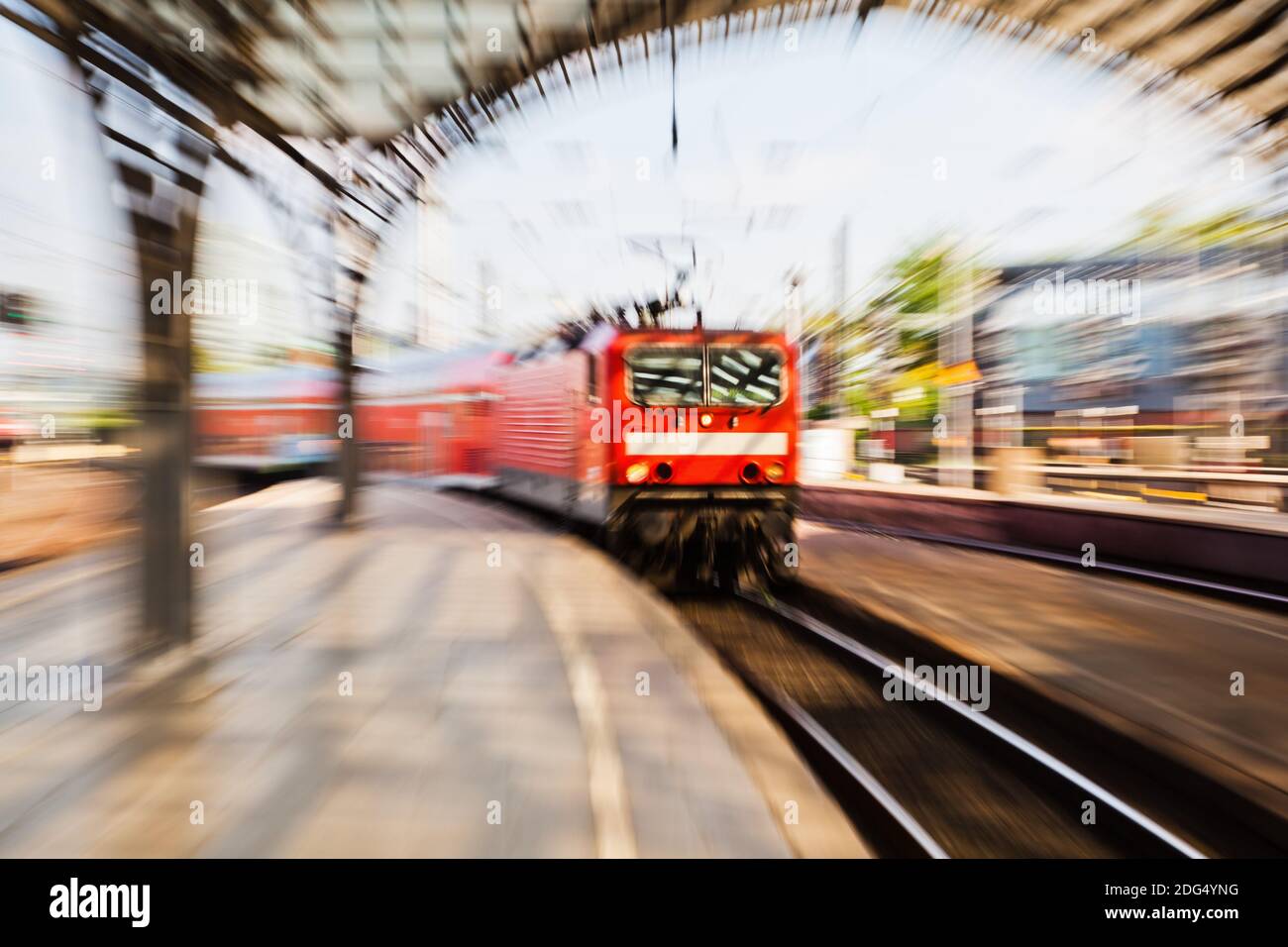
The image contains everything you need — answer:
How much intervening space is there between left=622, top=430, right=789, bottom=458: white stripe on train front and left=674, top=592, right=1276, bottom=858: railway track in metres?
2.34

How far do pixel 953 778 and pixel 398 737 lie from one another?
8.27 ft

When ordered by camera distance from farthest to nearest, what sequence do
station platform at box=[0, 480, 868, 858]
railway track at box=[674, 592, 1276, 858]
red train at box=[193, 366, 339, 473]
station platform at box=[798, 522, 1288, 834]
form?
red train at box=[193, 366, 339, 473]
station platform at box=[798, 522, 1288, 834]
railway track at box=[674, 592, 1276, 858]
station platform at box=[0, 480, 868, 858]

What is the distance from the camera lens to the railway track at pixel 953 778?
2947 mm

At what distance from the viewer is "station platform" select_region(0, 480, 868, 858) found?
2695 mm

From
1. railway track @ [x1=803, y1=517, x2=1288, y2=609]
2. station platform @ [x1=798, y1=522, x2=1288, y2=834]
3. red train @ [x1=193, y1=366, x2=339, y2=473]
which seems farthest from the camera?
red train @ [x1=193, y1=366, x2=339, y2=473]

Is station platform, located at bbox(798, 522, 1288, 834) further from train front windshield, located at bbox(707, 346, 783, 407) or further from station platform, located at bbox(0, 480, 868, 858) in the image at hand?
train front windshield, located at bbox(707, 346, 783, 407)

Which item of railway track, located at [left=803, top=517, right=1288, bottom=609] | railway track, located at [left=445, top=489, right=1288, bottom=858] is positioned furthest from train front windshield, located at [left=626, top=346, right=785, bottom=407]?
railway track, located at [left=803, top=517, right=1288, bottom=609]

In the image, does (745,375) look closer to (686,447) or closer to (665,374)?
(665,374)

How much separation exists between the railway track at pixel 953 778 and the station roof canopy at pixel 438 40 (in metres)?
4.14

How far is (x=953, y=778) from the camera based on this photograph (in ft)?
11.5
